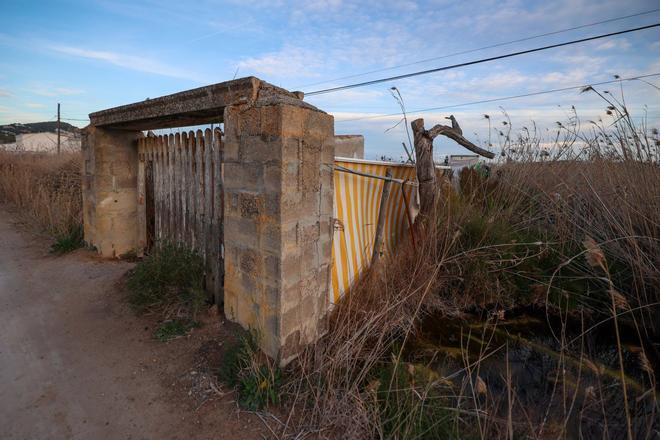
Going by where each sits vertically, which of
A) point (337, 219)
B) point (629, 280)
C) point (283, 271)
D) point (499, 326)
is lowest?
point (499, 326)

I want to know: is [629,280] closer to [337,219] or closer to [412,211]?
[412,211]

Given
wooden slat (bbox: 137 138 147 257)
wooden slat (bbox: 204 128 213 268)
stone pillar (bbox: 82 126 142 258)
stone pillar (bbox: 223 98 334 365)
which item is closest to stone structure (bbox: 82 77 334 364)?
stone pillar (bbox: 223 98 334 365)

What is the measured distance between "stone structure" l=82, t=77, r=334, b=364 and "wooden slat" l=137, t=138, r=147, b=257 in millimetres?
1901

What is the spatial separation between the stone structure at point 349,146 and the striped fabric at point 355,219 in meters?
2.33

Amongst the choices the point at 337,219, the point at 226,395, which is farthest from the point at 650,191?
the point at 226,395

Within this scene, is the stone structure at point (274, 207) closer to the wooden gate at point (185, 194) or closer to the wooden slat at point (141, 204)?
the wooden gate at point (185, 194)

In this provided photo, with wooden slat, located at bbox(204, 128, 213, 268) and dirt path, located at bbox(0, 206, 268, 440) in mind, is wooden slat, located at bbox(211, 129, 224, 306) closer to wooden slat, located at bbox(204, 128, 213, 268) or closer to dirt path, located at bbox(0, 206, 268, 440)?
wooden slat, located at bbox(204, 128, 213, 268)

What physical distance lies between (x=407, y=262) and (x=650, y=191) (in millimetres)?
2678

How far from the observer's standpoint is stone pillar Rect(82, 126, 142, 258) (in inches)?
181

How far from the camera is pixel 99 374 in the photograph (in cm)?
249

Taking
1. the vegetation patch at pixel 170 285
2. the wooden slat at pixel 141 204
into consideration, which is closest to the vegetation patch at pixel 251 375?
the vegetation patch at pixel 170 285

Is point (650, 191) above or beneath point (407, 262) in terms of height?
above

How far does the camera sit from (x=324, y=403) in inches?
81.8

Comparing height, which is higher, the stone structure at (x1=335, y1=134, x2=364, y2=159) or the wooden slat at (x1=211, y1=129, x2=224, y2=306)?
the stone structure at (x1=335, y1=134, x2=364, y2=159)
